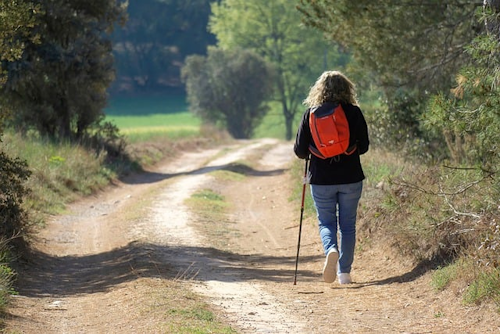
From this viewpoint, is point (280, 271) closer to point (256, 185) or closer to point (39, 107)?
point (256, 185)

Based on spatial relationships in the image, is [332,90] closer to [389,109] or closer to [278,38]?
[389,109]

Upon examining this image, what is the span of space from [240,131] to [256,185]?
41887 millimetres

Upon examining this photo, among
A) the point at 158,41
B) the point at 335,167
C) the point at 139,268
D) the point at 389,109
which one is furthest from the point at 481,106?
the point at 158,41

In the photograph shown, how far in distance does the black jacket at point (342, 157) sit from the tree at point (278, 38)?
60.3 metres

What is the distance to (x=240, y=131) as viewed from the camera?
6656 centimetres

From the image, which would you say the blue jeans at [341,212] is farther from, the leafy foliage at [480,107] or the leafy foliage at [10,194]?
the leafy foliage at [10,194]

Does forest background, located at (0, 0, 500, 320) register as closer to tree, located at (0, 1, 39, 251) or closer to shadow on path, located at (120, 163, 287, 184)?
tree, located at (0, 1, 39, 251)

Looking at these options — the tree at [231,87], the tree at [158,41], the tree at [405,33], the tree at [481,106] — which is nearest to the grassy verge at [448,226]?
the tree at [481,106]

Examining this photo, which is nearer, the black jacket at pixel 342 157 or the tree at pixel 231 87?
the black jacket at pixel 342 157

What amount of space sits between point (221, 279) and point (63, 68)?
659 inches

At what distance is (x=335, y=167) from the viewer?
9609mm

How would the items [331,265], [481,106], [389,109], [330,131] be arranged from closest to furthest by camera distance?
[481,106]
[330,131]
[331,265]
[389,109]

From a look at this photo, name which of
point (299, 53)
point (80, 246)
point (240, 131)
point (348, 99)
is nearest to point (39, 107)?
point (80, 246)

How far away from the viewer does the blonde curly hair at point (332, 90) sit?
31.3 ft
